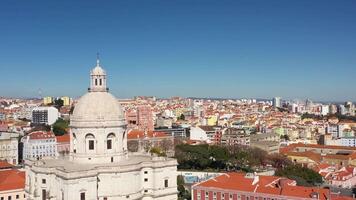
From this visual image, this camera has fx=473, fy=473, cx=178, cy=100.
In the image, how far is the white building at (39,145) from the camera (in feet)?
220

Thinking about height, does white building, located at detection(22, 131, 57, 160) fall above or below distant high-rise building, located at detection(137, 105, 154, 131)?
below

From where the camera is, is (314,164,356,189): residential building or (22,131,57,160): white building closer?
(314,164,356,189): residential building

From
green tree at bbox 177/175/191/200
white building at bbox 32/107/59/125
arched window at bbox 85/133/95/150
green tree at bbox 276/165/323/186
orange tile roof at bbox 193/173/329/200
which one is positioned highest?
white building at bbox 32/107/59/125

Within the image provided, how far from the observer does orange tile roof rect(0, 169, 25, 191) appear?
37344mm

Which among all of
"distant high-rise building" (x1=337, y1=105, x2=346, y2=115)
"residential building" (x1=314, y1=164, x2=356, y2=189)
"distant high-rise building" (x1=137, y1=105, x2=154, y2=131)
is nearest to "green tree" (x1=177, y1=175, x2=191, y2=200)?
"residential building" (x1=314, y1=164, x2=356, y2=189)

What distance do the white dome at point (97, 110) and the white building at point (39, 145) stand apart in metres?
35.8

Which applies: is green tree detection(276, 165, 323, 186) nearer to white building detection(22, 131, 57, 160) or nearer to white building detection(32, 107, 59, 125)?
white building detection(22, 131, 57, 160)

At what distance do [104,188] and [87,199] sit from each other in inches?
61.6

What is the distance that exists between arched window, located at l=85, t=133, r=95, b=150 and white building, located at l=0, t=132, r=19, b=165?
116 feet

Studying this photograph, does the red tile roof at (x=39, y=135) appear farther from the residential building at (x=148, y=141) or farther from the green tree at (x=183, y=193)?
the green tree at (x=183, y=193)

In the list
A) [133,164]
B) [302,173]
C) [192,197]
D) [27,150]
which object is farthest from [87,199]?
[27,150]

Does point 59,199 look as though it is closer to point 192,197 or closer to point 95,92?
point 95,92

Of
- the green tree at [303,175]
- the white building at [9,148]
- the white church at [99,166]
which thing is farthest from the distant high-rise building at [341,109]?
Result: the white church at [99,166]

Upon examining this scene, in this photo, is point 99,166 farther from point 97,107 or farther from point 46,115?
point 46,115
